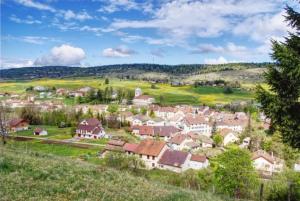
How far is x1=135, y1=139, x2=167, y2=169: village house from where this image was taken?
62.2 meters

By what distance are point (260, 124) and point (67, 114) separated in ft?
208

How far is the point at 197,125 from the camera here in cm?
10512

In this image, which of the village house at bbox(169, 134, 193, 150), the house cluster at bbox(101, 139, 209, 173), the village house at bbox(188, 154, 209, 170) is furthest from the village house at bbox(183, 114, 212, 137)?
the village house at bbox(188, 154, 209, 170)

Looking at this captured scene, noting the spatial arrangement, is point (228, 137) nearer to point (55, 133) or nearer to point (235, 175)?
point (55, 133)

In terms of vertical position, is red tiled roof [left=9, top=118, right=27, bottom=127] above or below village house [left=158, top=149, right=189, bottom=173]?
above

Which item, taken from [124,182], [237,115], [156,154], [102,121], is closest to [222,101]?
[237,115]

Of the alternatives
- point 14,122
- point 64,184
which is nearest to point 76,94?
point 14,122

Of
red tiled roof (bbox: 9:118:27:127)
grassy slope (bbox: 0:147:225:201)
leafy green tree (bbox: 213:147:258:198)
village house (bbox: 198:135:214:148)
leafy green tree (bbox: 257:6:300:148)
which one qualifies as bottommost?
village house (bbox: 198:135:214:148)

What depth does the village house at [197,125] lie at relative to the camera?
104438 mm

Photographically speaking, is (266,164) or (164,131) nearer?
(266,164)

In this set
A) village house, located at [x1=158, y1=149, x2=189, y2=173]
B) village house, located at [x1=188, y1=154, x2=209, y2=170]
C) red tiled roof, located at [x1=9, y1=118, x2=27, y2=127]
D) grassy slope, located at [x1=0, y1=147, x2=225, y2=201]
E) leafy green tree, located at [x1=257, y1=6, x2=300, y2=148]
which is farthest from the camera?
red tiled roof, located at [x1=9, y1=118, x2=27, y2=127]

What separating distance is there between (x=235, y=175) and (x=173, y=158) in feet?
72.9

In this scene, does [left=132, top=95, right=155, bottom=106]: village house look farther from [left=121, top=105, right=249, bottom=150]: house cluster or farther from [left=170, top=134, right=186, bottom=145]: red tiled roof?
[left=170, top=134, right=186, bottom=145]: red tiled roof

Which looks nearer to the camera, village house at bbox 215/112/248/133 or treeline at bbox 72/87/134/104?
village house at bbox 215/112/248/133
